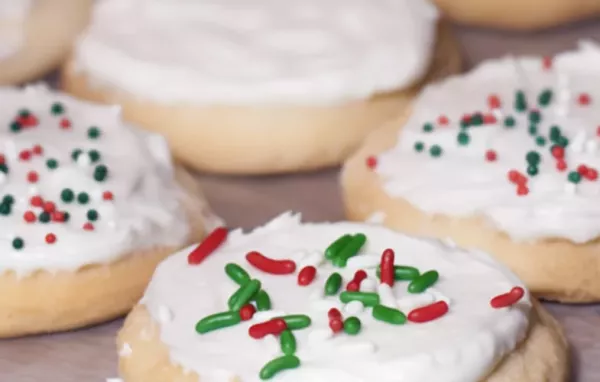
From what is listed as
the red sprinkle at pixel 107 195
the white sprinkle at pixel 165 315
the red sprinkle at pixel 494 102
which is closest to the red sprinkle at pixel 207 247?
the white sprinkle at pixel 165 315

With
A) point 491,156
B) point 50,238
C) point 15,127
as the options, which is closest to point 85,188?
point 50,238

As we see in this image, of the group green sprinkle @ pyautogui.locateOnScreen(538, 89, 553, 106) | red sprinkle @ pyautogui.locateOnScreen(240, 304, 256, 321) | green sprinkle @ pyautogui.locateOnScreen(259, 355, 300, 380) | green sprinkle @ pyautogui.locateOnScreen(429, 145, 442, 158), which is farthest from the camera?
green sprinkle @ pyautogui.locateOnScreen(538, 89, 553, 106)

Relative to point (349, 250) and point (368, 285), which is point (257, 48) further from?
point (368, 285)

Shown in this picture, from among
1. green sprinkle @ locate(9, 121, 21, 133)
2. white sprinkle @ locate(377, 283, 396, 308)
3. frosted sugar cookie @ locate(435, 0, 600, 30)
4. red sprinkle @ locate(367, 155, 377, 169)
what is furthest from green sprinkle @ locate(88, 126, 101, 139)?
frosted sugar cookie @ locate(435, 0, 600, 30)

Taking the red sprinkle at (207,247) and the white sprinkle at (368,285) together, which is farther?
the red sprinkle at (207,247)

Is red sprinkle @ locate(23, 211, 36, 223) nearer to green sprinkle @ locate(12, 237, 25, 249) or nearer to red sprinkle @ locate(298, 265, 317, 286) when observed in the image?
green sprinkle @ locate(12, 237, 25, 249)

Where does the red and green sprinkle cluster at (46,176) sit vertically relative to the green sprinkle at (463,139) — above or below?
below

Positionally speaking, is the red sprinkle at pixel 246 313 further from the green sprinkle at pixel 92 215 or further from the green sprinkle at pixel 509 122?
the green sprinkle at pixel 509 122
